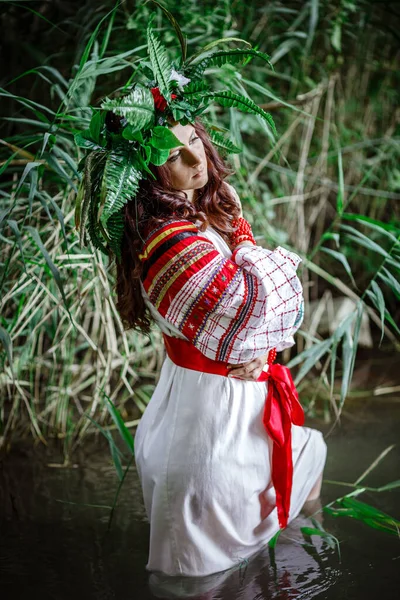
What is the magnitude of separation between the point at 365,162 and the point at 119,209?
2.50m

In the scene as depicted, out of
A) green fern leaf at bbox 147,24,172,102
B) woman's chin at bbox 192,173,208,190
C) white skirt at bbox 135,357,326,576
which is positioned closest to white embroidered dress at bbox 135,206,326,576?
white skirt at bbox 135,357,326,576

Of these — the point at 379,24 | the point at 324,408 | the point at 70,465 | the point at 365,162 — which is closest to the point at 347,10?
A: the point at 379,24

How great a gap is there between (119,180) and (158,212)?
0.17m

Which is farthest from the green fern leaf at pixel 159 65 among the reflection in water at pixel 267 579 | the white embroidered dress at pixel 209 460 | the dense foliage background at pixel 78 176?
the reflection in water at pixel 267 579

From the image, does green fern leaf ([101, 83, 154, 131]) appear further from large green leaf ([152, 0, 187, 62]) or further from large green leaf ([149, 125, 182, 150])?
large green leaf ([152, 0, 187, 62])

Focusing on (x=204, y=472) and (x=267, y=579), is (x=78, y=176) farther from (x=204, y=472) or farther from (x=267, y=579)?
(x=267, y=579)

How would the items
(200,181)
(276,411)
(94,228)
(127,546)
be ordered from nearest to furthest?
(94,228) → (200,181) → (276,411) → (127,546)

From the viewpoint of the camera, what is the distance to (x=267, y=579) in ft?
5.96

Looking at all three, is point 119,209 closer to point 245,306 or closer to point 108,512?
point 245,306

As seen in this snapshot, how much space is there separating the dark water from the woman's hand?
1.71ft

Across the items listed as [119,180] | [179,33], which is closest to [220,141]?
[179,33]

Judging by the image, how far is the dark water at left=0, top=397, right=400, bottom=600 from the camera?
1.78 metres

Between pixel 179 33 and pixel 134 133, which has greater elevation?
pixel 179 33

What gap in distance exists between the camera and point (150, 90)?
5.36 feet
